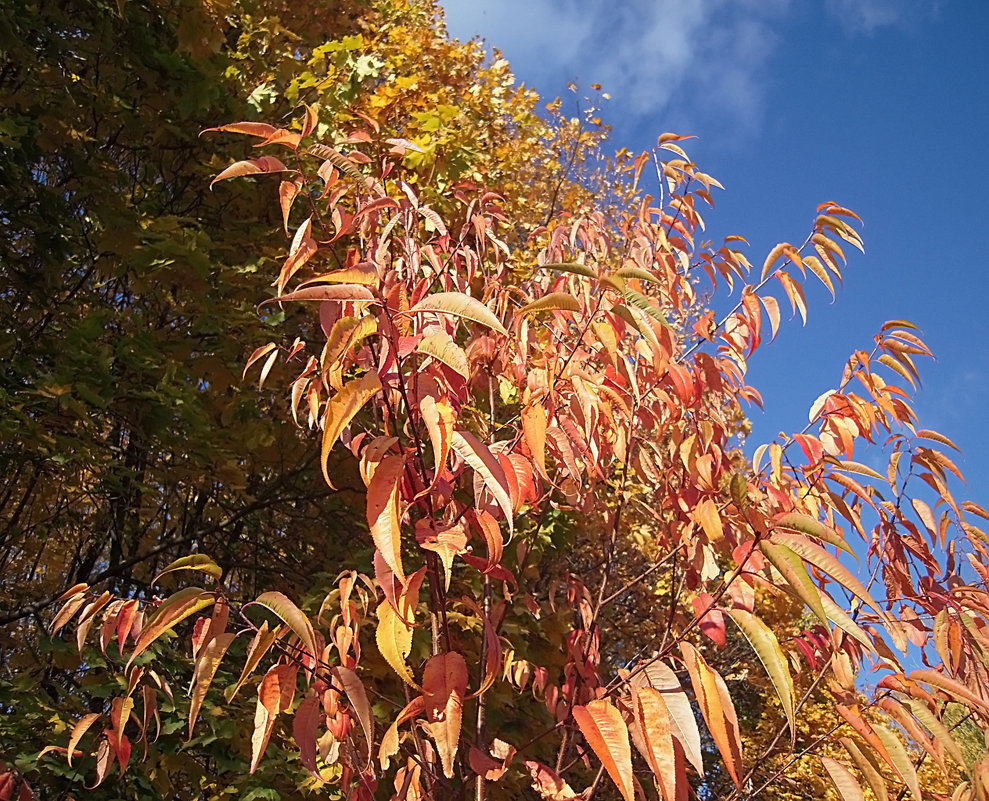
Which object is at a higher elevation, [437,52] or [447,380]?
[437,52]

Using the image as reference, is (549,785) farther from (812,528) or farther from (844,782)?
(812,528)

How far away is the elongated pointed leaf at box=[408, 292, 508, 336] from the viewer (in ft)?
2.89

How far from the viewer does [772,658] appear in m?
0.92

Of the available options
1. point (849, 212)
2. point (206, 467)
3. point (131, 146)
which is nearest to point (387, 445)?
point (849, 212)

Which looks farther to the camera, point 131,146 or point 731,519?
point 131,146

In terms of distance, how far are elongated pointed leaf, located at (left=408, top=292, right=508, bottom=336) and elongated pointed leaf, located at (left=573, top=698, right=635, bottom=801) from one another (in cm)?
54

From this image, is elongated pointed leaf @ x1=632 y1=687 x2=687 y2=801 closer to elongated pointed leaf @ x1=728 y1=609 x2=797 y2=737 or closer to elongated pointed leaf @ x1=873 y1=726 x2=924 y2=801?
elongated pointed leaf @ x1=728 y1=609 x2=797 y2=737

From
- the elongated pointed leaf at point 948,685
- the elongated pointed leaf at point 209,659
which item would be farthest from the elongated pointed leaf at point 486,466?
the elongated pointed leaf at point 948,685

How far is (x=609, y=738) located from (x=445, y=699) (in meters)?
0.27

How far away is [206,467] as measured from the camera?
3559 mm


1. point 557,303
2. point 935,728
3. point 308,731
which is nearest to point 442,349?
point 557,303

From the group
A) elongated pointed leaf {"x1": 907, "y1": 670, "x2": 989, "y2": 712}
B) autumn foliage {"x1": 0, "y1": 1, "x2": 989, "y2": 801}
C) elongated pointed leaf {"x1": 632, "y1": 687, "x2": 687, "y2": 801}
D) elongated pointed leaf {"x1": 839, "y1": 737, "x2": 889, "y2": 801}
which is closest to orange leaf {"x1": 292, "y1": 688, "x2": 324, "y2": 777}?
autumn foliage {"x1": 0, "y1": 1, "x2": 989, "y2": 801}

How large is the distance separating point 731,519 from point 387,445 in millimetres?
800

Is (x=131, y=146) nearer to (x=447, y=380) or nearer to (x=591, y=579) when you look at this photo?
(x=447, y=380)
